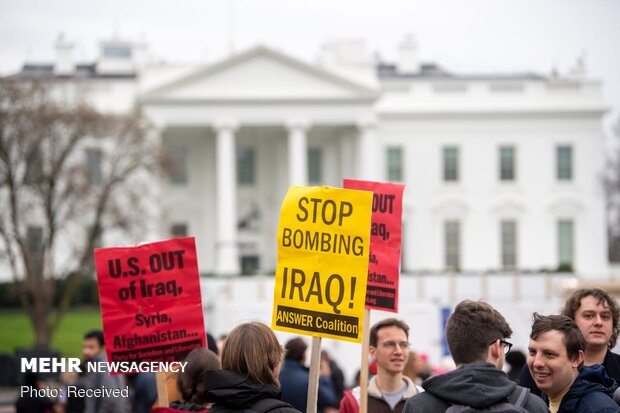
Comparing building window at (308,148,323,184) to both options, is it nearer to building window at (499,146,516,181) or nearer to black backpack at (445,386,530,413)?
building window at (499,146,516,181)

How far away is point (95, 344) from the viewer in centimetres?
1007

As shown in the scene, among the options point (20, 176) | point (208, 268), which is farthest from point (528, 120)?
point (20, 176)

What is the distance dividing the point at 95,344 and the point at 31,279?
30188 mm

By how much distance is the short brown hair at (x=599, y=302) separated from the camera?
765 cm

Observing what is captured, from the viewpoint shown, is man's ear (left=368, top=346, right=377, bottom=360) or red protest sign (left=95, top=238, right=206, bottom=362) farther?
man's ear (left=368, top=346, right=377, bottom=360)

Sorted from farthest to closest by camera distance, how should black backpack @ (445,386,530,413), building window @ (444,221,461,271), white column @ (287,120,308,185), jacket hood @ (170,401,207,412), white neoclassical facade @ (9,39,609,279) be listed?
1. building window @ (444,221,461,271)
2. white neoclassical facade @ (9,39,609,279)
3. white column @ (287,120,308,185)
4. jacket hood @ (170,401,207,412)
5. black backpack @ (445,386,530,413)

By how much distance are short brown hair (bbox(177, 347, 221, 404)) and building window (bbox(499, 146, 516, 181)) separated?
54012 millimetres

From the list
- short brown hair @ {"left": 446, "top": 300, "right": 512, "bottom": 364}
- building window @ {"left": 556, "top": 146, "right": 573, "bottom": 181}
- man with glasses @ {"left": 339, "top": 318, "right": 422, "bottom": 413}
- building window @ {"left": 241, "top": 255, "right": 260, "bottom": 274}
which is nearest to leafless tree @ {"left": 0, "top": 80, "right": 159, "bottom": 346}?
building window @ {"left": 241, "top": 255, "right": 260, "bottom": 274}

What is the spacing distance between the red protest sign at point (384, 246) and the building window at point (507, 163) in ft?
171

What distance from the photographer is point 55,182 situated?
41.3 metres

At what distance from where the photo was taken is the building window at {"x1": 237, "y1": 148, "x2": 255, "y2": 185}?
5939 cm

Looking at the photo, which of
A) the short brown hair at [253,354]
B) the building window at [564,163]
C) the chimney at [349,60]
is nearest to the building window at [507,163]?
the building window at [564,163]

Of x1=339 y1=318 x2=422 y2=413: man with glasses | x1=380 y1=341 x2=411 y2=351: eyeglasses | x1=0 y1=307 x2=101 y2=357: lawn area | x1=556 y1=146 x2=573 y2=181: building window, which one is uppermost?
x1=556 y1=146 x2=573 y2=181: building window

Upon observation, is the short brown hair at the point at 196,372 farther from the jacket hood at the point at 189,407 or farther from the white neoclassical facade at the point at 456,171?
the white neoclassical facade at the point at 456,171
